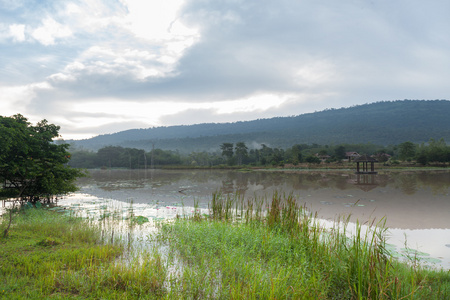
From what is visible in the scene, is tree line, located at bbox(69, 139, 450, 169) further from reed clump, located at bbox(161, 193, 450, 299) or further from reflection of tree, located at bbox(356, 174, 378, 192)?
reed clump, located at bbox(161, 193, 450, 299)

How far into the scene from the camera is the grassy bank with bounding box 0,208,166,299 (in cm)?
396

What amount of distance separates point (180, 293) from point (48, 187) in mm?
10017

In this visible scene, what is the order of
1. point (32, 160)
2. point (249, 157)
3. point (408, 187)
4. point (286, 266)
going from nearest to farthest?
point (286, 266) < point (32, 160) < point (408, 187) < point (249, 157)

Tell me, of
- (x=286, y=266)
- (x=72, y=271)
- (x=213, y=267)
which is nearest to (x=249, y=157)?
(x=286, y=266)

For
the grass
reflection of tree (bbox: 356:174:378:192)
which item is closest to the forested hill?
reflection of tree (bbox: 356:174:378:192)

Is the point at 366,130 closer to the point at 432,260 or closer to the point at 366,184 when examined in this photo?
the point at 366,184

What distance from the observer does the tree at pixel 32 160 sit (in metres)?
A: 10.5

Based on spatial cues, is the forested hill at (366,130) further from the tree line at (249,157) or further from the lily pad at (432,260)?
the lily pad at (432,260)

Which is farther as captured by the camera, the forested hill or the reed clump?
the forested hill

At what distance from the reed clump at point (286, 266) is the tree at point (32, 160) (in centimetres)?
692

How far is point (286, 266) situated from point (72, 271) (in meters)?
3.59

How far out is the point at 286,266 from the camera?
4.98m

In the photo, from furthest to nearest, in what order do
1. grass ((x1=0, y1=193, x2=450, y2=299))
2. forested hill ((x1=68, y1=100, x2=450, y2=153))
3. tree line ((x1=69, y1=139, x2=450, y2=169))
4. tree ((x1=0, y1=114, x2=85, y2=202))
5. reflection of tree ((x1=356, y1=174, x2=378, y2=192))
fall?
1. forested hill ((x1=68, y1=100, x2=450, y2=153))
2. tree line ((x1=69, y1=139, x2=450, y2=169))
3. reflection of tree ((x1=356, y1=174, x2=378, y2=192))
4. tree ((x1=0, y1=114, x2=85, y2=202))
5. grass ((x1=0, y1=193, x2=450, y2=299))

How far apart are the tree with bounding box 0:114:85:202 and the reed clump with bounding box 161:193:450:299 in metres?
6.92
